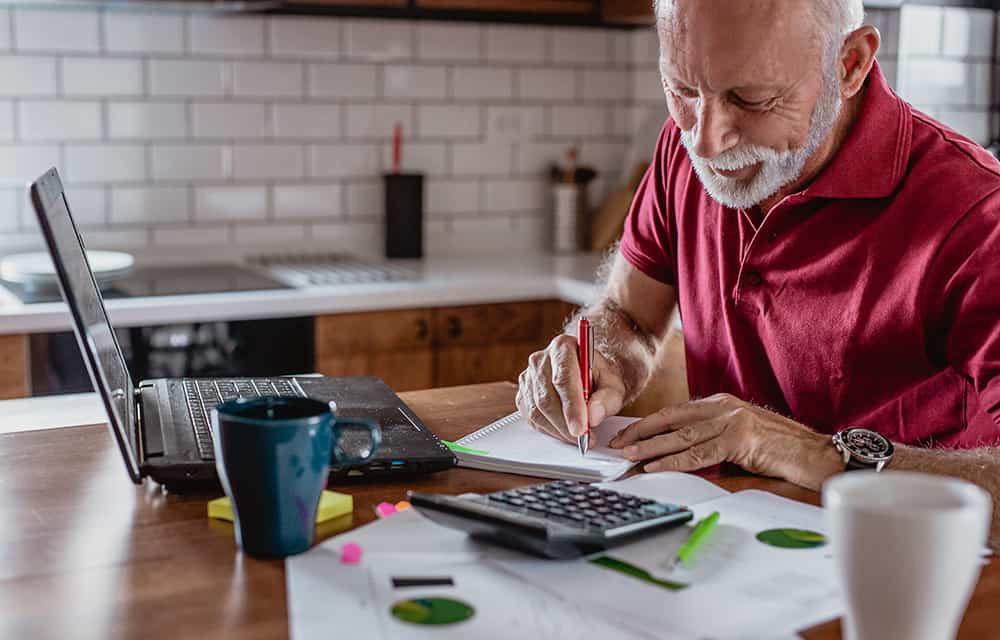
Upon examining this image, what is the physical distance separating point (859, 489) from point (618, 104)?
3056mm

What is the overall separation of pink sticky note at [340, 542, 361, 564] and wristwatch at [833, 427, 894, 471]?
574 millimetres

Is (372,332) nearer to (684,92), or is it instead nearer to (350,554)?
(684,92)

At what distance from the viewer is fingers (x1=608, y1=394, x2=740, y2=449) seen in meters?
1.38

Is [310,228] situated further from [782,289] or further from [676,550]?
[676,550]

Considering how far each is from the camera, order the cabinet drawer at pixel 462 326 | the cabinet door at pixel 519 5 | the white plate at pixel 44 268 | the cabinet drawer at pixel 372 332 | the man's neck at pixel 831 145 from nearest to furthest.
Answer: the man's neck at pixel 831 145 < the white plate at pixel 44 268 < the cabinet drawer at pixel 372 332 < the cabinet drawer at pixel 462 326 < the cabinet door at pixel 519 5

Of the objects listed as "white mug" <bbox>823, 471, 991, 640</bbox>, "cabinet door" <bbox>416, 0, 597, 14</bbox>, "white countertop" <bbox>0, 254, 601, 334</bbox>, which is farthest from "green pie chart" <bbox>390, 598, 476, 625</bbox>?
"cabinet door" <bbox>416, 0, 597, 14</bbox>

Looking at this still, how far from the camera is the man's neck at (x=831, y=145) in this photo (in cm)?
164

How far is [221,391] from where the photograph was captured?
1.56 meters

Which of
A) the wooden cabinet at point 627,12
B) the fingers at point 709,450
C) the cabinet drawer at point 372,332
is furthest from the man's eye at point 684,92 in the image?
the wooden cabinet at point 627,12

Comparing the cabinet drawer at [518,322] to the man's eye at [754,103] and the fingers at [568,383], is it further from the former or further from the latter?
the man's eye at [754,103]

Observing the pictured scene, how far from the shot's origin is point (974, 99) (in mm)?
3094

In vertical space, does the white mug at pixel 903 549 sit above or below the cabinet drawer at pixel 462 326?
above

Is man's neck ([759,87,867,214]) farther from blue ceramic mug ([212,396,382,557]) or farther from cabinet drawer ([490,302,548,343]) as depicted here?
cabinet drawer ([490,302,548,343])

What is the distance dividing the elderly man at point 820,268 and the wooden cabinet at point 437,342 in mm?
1108
